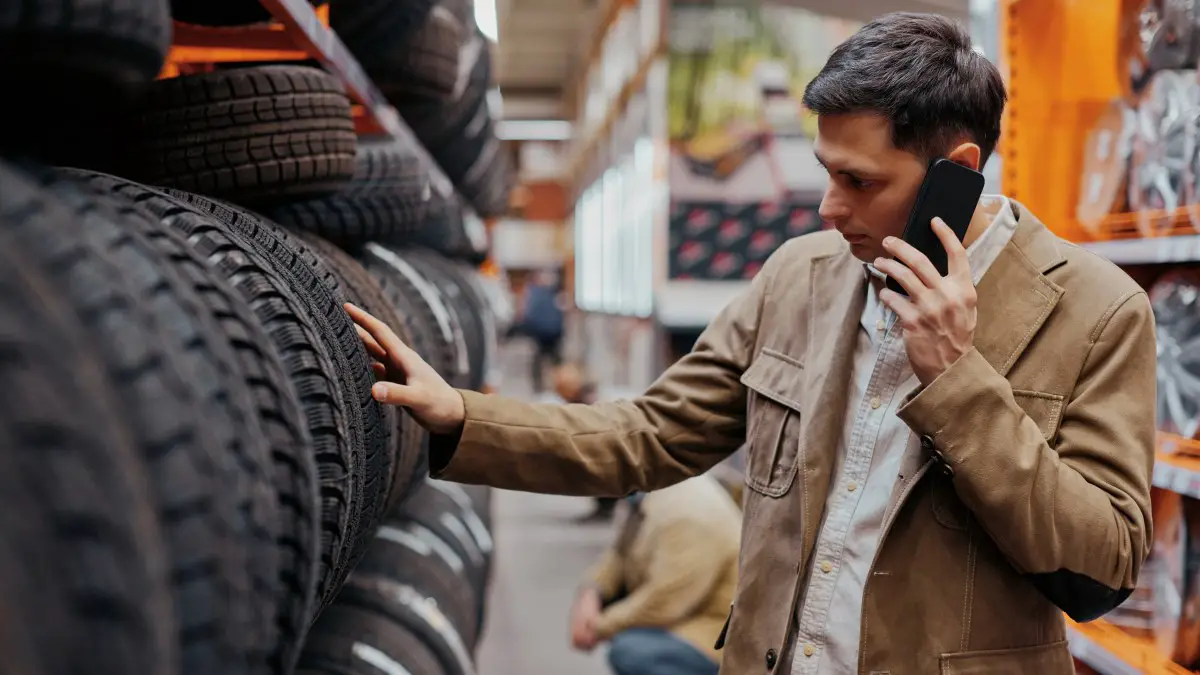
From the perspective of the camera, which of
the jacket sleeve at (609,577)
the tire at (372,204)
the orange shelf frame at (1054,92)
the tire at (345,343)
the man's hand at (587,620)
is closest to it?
the tire at (345,343)

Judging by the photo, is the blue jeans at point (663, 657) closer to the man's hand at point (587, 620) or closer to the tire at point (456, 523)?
the man's hand at point (587, 620)

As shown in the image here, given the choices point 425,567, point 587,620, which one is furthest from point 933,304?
point 587,620

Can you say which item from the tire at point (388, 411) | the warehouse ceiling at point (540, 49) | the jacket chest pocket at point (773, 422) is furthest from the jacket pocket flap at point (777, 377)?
the warehouse ceiling at point (540, 49)

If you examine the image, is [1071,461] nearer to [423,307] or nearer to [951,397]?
[951,397]

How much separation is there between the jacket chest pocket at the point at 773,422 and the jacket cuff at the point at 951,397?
255 millimetres

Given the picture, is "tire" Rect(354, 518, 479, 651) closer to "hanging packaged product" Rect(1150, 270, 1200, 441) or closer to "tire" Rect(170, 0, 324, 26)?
"tire" Rect(170, 0, 324, 26)

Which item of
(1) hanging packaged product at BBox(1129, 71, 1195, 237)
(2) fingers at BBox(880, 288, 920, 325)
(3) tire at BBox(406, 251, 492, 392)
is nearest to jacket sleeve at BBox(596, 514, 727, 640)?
(3) tire at BBox(406, 251, 492, 392)

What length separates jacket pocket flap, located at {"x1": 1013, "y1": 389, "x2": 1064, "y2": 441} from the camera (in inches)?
54.7

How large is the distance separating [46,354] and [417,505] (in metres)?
2.14

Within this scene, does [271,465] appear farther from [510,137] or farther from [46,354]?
[510,137]

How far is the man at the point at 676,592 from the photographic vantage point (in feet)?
11.4

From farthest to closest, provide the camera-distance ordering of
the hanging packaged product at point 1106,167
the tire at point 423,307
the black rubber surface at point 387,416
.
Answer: the hanging packaged product at point 1106,167, the tire at point 423,307, the black rubber surface at point 387,416

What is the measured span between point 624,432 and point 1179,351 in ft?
3.72

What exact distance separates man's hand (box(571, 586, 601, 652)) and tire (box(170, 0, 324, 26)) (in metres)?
2.41
